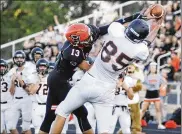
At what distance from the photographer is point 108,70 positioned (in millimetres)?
8391

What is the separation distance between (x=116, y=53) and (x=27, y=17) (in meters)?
16.5

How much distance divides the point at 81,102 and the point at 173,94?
9.11 m

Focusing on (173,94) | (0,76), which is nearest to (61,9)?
(173,94)

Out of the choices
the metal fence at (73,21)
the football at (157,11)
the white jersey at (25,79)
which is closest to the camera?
the football at (157,11)

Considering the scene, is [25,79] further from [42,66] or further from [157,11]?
[157,11]

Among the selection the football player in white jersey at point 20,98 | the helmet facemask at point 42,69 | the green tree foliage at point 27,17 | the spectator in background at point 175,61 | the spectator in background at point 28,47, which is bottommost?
the football player in white jersey at point 20,98

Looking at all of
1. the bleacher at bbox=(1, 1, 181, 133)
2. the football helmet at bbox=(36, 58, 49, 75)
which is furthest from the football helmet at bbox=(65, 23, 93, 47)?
the bleacher at bbox=(1, 1, 181, 133)

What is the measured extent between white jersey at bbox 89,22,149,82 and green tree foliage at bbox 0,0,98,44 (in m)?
15.6

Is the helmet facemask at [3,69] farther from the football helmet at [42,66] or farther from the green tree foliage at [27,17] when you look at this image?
the green tree foliage at [27,17]

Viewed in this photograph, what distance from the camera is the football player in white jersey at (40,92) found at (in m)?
11.0

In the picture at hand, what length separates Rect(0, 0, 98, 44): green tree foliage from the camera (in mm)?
24125

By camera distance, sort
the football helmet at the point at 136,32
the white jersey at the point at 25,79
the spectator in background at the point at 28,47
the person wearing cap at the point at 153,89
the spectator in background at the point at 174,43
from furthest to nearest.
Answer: the spectator in background at the point at 174,43 < the spectator in background at the point at 28,47 < the person wearing cap at the point at 153,89 < the white jersey at the point at 25,79 < the football helmet at the point at 136,32

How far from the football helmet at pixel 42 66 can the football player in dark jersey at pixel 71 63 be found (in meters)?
1.64

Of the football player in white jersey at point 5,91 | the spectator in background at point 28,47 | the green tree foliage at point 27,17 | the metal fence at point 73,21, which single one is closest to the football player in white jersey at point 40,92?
the football player in white jersey at point 5,91
